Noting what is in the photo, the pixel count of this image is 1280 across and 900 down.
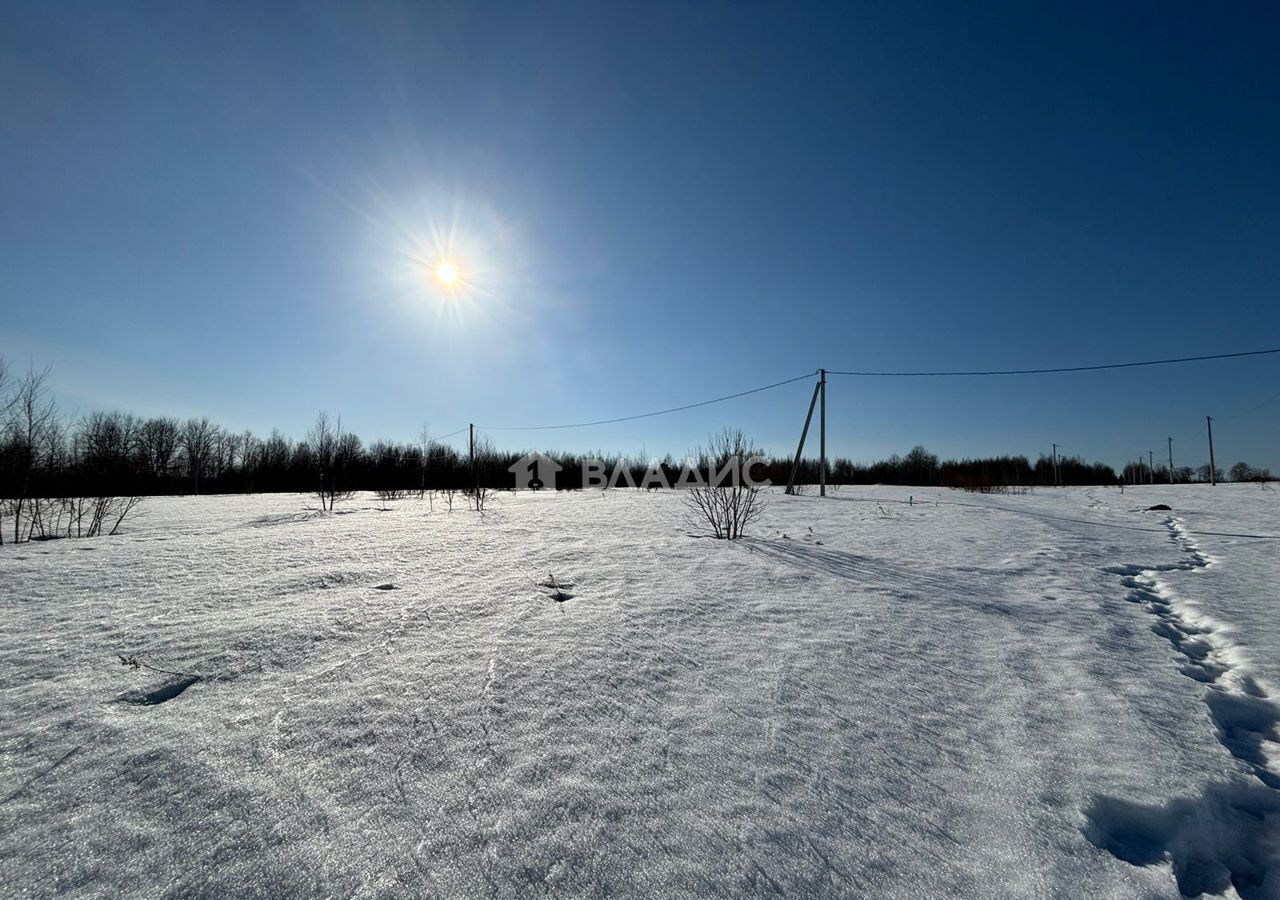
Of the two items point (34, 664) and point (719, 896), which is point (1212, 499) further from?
point (34, 664)

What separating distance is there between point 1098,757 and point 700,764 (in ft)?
5.12

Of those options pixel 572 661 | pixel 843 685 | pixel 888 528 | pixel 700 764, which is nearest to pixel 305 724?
pixel 572 661

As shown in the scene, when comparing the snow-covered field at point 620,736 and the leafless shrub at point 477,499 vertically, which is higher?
the leafless shrub at point 477,499

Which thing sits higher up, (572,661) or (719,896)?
(572,661)

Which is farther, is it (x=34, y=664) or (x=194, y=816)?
(x=34, y=664)

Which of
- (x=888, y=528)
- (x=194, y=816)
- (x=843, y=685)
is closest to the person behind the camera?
(x=194, y=816)

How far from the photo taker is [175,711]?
1.68 meters

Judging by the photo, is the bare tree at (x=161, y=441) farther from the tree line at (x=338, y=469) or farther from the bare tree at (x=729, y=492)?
the bare tree at (x=729, y=492)

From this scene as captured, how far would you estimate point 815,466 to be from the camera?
27.3m

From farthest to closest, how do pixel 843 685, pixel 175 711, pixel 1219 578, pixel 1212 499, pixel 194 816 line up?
pixel 1212 499 < pixel 1219 578 < pixel 843 685 < pixel 175 711 < pixel 194 816

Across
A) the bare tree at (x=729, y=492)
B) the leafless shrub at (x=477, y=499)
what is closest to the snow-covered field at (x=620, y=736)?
the bare tree at (x=729, y=492)

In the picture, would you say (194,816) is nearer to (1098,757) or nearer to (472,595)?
(472,595)

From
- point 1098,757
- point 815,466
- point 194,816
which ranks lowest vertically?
point 1098,757

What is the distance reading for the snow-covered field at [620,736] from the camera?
117 cm
